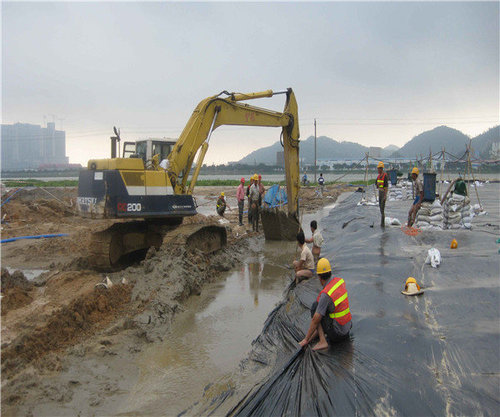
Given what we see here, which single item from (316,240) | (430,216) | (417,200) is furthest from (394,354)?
(417,200)

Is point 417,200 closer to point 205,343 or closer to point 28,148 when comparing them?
point 205,343

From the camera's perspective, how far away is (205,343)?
5.17 m

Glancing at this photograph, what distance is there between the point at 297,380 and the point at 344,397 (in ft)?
1.66

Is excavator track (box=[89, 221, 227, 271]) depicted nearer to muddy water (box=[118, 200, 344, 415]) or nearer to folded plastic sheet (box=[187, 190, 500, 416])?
muddy water (box=[118, 200, 344, 415])

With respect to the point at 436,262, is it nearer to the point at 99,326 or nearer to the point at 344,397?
the point at 344,397

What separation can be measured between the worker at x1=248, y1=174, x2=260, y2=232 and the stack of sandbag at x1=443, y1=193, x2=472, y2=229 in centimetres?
572

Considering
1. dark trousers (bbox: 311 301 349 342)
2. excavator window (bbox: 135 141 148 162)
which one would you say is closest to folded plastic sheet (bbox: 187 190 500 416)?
dark trousers (bbox: 311 301 349 342)

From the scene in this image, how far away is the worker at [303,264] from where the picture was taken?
7.14 metres

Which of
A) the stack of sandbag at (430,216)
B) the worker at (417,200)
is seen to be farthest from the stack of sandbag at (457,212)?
the worker at (417,200)

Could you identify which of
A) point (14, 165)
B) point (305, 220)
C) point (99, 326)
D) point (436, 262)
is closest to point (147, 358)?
point (99, 326)

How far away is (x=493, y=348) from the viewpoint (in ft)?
11.6

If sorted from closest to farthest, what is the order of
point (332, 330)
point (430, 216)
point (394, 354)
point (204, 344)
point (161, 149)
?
point (394, 354)
point (332, 330)
point (204, 344)
point (161, 149)
point (430, 216)

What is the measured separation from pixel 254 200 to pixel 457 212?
6106 mm

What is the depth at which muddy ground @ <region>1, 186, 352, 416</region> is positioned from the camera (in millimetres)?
3811
